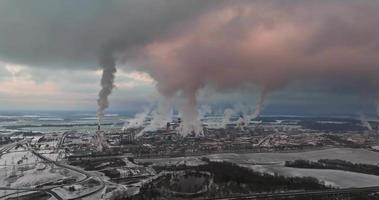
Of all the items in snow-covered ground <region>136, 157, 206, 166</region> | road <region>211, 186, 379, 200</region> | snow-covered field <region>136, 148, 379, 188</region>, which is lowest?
road <region>211, 186, 379, 200</region>

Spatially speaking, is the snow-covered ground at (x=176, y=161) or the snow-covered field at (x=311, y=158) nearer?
the snow-covered field at (x=311, y=158)

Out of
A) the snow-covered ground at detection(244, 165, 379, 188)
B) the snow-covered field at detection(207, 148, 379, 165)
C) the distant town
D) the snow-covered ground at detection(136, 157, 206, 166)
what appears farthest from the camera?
the snow-covered field at detection(207, 148, 379, 165)

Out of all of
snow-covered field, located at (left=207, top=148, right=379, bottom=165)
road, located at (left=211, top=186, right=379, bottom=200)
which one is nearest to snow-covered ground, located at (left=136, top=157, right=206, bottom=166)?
snow-covered field, located at (left=207, top=148, right=379, bottom=165)

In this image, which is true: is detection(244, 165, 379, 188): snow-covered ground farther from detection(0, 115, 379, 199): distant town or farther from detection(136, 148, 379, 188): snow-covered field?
detection(0, 115, 379, 199): distant town

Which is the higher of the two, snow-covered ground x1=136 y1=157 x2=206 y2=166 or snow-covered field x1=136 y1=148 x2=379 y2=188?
snow-covered ground x1=136 y1=157 x2=206 y2=166

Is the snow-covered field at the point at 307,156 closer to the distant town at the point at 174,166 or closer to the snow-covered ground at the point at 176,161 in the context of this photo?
the distant town at the point at 174,166

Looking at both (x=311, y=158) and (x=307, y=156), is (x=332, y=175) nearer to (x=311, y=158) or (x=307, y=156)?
(x=311, y=158)

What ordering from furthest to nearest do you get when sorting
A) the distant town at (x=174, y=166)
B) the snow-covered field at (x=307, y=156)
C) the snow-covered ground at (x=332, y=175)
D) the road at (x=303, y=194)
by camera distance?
the snow-covered field at (x=307, y=156)
the snow-covered ground at (x=332, y=175)
the distant town at (x=174, y=166)
the road at (x=303, y=194)

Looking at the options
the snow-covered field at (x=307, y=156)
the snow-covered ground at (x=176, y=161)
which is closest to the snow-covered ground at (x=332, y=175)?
the snow-covered field at (x=307, y=156)

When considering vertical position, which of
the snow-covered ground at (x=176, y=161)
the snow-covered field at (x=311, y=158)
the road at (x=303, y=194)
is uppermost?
the snow-covered ground at (x=176, y=161)

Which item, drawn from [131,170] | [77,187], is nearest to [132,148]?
[131,170]

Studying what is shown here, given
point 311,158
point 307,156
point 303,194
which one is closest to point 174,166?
point 303,194

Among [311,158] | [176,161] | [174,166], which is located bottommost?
[311,158]

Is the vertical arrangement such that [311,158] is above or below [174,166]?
below
